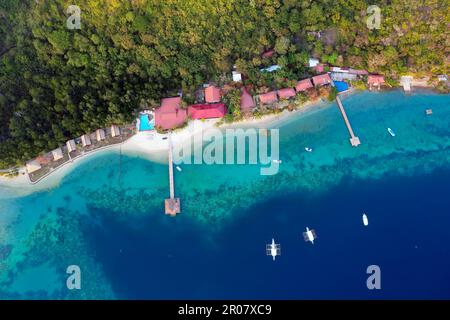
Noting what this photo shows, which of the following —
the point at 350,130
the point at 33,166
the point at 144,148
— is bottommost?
the point at 33,166

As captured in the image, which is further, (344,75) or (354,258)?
(344,75)

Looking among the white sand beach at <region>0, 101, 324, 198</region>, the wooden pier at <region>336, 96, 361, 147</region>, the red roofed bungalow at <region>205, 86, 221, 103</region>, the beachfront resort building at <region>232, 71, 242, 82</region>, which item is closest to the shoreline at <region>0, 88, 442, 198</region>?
the white sand beach at <region>0, 101, 324, 198</region>

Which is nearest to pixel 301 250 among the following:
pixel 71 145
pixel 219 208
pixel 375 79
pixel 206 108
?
pixel 219 208

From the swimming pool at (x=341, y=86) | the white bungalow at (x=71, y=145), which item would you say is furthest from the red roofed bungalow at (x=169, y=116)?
the swimming pool at (x=341, y=86)

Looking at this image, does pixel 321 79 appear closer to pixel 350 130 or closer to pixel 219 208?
pixel 350 130
